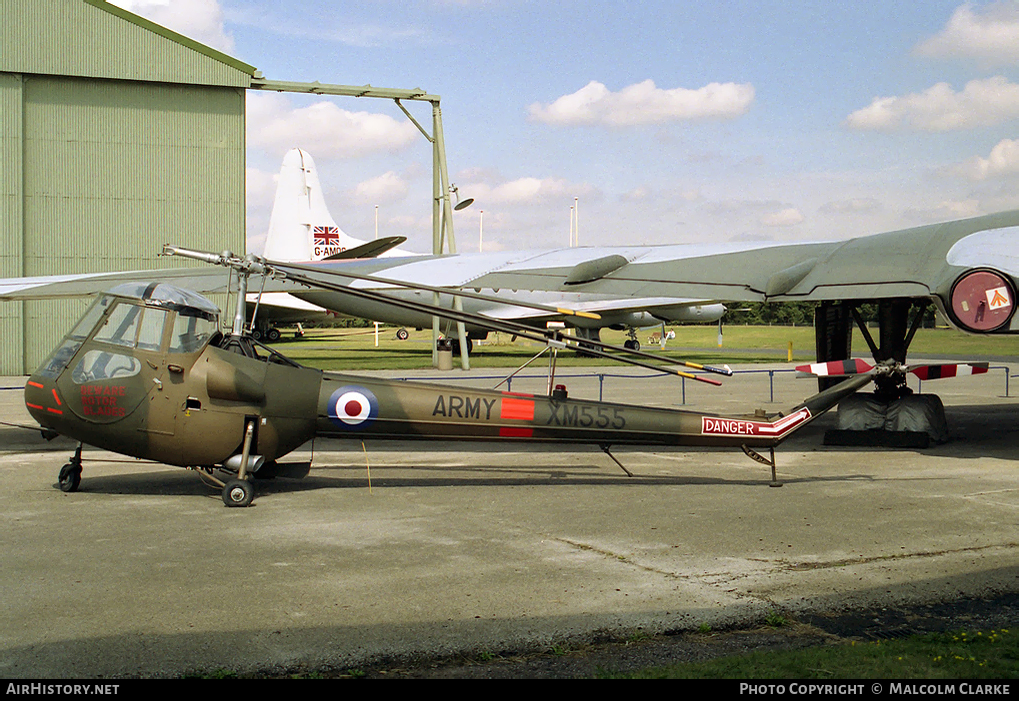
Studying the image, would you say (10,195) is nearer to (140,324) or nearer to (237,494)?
(140,324)

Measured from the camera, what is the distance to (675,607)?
6387mm

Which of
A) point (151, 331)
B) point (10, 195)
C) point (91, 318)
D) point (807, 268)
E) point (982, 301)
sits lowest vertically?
point (151, 331)

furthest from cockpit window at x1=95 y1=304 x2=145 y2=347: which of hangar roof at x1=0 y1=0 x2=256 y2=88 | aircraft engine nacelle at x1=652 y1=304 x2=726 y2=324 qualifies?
aircraft engine nacelle at x1=652 y1=304 x2=726 y2=324

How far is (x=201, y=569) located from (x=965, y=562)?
640 cm

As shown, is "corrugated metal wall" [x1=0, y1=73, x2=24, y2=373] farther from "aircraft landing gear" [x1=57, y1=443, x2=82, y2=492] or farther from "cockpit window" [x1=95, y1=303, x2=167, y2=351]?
"cockpit window" [x1=95, y1=303, x2=167, y2=351]

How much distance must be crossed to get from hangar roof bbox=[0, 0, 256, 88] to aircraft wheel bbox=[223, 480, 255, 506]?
85.1 feet

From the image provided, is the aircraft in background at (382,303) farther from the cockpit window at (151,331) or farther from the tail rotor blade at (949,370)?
the tail rotor blade at (949,370)

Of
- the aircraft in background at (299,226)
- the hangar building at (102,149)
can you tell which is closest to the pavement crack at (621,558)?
the hangar building at (102,149)

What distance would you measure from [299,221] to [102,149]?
26.2 meters

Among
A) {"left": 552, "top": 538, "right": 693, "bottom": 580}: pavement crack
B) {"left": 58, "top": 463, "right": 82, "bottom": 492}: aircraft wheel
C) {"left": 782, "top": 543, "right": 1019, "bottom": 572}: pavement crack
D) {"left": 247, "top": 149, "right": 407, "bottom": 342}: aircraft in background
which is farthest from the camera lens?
{"left": 247, "top": 149, "right": 407, "bottom": 342}: aircraft in background

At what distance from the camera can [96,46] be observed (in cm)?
3094

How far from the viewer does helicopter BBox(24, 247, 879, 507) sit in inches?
395

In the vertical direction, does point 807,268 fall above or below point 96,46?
below

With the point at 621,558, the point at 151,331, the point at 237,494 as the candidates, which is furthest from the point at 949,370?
the point at 151,331
